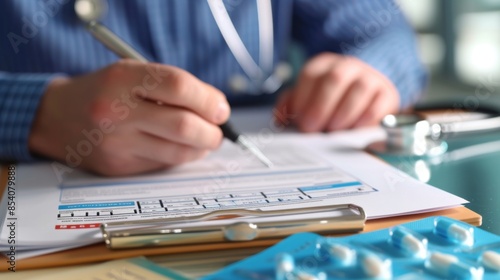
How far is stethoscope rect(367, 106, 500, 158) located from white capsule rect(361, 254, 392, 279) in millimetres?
309

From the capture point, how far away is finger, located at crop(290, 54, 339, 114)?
2.43ft

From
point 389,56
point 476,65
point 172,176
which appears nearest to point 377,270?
point 172,176

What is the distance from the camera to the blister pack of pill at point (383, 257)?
312mm

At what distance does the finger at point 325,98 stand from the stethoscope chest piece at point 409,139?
0.09 meters

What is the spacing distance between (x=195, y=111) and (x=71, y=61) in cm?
37

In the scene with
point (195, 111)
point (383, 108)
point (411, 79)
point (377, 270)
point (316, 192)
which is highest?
point (411, 79)

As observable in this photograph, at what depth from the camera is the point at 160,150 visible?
0.55 metres

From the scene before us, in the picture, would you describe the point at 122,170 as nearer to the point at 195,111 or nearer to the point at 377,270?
the point at 195,111

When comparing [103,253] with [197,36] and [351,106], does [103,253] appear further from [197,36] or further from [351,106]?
[197,36]

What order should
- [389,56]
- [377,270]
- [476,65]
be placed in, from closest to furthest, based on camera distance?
[377,270] → [389,56] → [476,65]

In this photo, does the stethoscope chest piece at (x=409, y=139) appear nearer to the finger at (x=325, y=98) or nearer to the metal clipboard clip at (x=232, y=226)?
the finger at (x=325, y=98)

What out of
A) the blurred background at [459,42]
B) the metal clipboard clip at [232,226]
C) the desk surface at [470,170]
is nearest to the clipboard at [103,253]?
the metal clipboard clip at [232,226]

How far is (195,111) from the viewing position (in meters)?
0.55

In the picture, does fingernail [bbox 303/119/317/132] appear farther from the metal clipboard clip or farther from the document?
the metal clipboard clip
